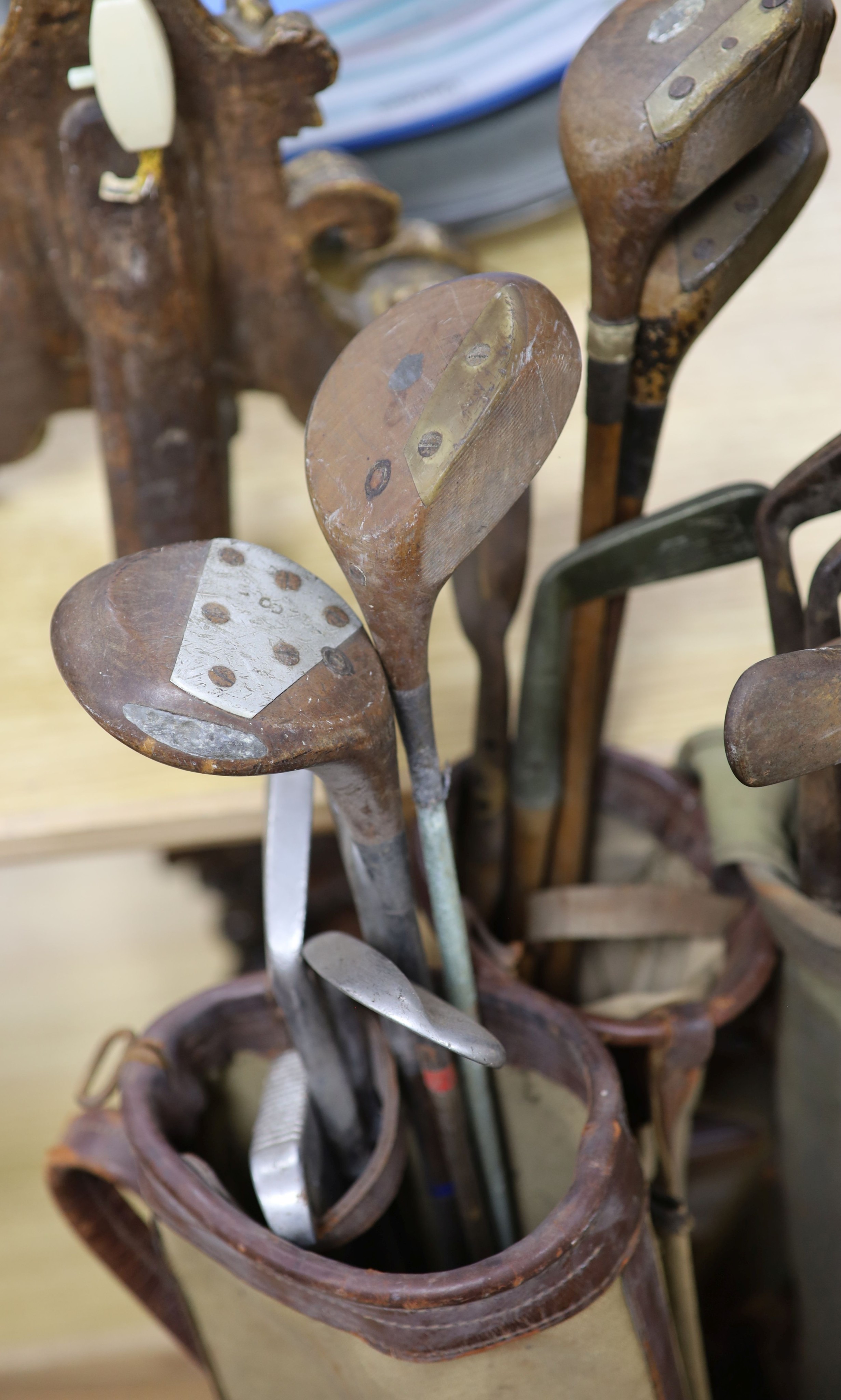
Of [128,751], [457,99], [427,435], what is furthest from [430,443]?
[457,99]

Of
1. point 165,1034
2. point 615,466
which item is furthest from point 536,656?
point 165,1034

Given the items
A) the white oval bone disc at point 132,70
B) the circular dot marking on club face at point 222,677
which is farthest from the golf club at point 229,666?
the white oval bone disc at point 132,70

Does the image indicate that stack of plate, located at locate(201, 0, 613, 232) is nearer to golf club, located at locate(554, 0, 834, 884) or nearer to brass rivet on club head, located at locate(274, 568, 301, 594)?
golf club, located at locate(554, 0, 834, 884)

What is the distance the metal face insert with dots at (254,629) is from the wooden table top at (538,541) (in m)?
0.20

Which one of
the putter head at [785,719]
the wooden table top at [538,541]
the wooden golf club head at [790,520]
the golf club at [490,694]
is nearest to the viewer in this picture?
the putter head at [785,719]

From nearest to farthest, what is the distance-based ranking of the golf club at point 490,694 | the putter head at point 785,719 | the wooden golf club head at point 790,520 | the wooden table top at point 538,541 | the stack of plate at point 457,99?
the putter head at point 785,719 < the wooden golf club head at point 790,520 < the golf club at point 490,694 < the wooden table top at point 538,541 < the stack of plate at point 457,99

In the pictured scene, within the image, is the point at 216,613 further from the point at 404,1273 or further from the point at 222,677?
the point at 404,1273

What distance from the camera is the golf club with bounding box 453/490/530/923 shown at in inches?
19.5

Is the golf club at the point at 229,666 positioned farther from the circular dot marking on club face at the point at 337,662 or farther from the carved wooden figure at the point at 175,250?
the carved wooden figure at the point at 175,250

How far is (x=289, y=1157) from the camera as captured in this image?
16.1 inches

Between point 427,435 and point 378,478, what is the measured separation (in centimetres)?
2

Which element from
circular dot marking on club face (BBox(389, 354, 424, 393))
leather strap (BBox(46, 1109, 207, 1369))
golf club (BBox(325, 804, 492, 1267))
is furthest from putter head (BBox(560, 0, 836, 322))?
leather strap (BBox(46, 1109, 207, 1369))

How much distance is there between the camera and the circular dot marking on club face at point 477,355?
314mm

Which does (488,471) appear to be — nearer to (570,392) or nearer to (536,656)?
(570,392)
